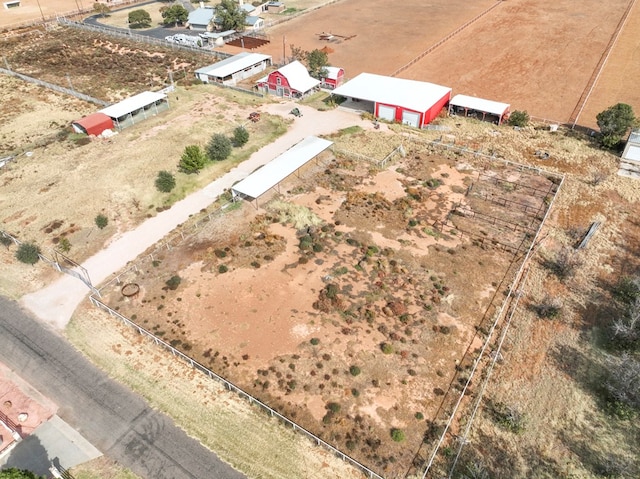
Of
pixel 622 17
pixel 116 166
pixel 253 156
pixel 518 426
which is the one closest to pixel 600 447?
pixel 518 426

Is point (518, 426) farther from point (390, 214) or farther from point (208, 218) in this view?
point (208, 218)

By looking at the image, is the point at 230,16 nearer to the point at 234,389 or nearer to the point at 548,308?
the point at 234,389

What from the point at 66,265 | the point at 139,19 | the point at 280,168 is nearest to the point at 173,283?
the point at 66,265

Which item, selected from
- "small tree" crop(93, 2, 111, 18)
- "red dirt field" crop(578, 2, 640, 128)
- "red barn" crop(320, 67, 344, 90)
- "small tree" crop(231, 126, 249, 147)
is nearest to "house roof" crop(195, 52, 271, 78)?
"red barn" crop(320, 67, 344, 90)

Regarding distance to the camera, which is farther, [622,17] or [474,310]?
[622,17]

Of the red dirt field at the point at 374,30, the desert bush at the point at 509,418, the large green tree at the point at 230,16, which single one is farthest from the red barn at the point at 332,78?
the desert bush at the point at 509,418

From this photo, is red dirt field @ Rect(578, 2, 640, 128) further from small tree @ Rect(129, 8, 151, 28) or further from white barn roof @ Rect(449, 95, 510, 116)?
small tree @ Rect(129, 8, 151, 28)
